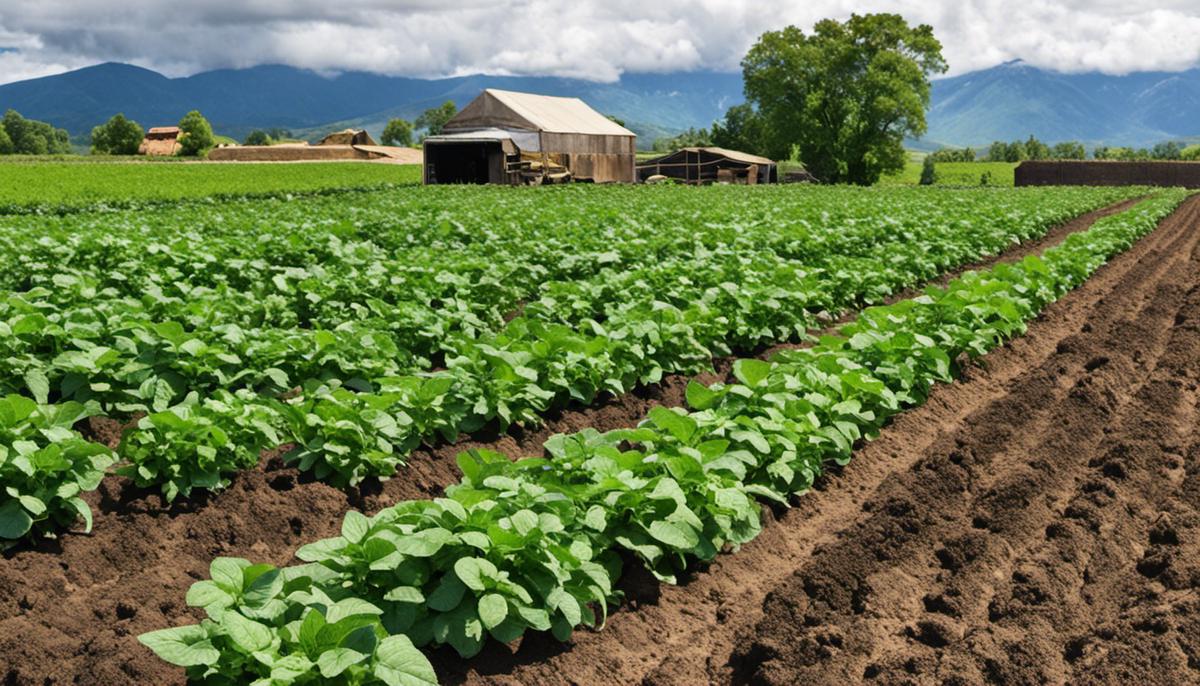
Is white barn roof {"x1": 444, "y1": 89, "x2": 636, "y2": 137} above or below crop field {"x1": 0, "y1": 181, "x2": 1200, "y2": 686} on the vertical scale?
above

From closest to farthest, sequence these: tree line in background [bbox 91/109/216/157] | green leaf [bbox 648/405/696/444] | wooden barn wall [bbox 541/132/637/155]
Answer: green leaf [bbox 648/405/696/444]
wooden barn wall [bbox 541/132/637/155]
tree line in background [bbox 91/109/216/157]

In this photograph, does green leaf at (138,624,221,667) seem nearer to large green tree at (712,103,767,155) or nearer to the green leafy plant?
the green leafy plant

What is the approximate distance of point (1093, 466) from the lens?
243 inches

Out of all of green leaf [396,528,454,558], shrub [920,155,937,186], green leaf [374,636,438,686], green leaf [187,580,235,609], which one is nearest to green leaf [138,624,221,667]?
green leaf [187,580,235,609]

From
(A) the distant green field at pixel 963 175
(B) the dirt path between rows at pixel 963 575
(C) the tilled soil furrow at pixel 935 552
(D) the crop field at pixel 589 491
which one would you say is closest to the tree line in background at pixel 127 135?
(A) the distant green field at pixel 963 175

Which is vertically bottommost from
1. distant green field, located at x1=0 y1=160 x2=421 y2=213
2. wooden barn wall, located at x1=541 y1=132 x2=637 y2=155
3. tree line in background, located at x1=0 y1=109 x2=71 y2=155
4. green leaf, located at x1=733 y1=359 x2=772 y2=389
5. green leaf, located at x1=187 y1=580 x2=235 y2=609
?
green leaf, located at x1=187 y1=580 x2=235 y2=609

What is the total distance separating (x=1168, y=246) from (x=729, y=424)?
20.8 meters

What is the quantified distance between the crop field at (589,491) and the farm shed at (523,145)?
122 feet

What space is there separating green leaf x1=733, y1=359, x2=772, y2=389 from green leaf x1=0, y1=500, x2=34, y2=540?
3734mm

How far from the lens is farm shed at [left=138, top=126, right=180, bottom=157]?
3954 inches

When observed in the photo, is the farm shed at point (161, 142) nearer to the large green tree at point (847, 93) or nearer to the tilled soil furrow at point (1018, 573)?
the large green tree at point (847, 93)

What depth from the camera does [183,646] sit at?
329 cm

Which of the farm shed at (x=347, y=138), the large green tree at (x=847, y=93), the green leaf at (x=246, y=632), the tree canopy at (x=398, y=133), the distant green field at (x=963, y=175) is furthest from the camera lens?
the tree canopy at (x=398, y=133)

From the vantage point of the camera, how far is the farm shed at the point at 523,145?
153 ft
